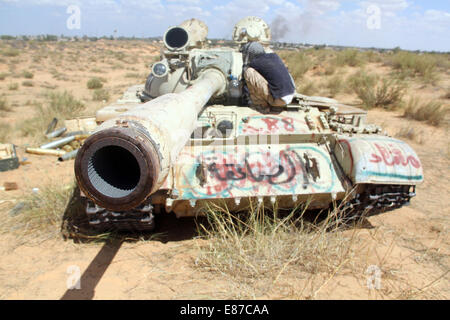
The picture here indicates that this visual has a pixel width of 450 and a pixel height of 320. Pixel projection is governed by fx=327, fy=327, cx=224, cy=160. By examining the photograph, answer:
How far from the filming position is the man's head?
17.1 feet

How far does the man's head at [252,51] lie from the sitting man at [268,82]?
0.13m

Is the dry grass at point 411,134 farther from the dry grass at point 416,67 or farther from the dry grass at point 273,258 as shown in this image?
the dry grass at point 416,67

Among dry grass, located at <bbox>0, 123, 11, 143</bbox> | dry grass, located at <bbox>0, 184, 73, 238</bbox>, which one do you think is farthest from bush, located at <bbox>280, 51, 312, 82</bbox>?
dry grass, located at <bbox>0, 184, 73, 238</bbox>

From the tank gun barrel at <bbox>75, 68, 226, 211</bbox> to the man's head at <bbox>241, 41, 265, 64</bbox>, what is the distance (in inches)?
140

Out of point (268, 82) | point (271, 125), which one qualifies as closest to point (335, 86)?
point (268, 82)

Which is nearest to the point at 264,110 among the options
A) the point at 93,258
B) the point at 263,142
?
the point at 263,142

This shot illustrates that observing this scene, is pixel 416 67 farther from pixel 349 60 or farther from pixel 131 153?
pixel 131 153

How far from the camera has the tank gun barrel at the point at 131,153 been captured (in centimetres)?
161

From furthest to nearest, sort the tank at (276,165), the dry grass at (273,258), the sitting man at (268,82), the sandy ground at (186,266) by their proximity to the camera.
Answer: the sitting man at (268,82)
the tank at (276,165)
the dry grass at (273,258)
the sandy ground at (186,266)

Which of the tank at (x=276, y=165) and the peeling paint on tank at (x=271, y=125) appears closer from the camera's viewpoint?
the tank at (x=276, y=165)

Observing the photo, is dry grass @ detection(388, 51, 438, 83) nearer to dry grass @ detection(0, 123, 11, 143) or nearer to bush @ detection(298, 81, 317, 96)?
bush @ detection(298, 81, 317, 96)

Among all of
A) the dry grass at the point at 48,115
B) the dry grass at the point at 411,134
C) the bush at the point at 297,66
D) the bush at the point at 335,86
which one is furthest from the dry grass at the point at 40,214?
the bush at the point at 297,66

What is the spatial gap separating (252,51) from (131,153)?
13.6ft

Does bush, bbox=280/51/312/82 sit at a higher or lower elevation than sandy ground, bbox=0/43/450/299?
higher
